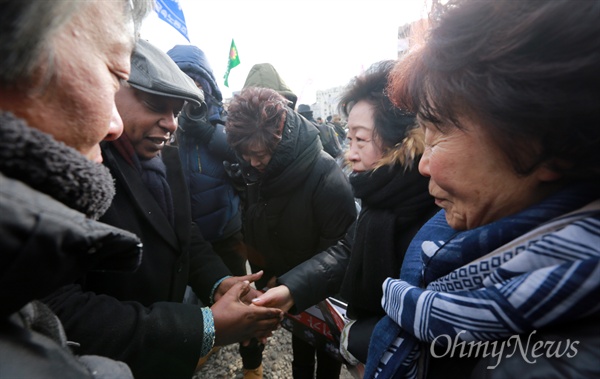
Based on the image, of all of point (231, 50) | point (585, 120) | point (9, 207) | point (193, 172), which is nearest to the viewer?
point (9, 207)

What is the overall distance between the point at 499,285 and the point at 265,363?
3.28 metres

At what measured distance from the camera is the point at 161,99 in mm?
1867

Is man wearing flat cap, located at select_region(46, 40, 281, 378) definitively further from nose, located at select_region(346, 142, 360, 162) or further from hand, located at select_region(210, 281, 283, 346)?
nose, located at select_region(346, 142, 360, 162)

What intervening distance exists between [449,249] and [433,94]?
520mm

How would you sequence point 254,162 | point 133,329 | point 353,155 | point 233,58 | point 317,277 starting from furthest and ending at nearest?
1. point 233,58
2. point 254,162
3. point 317,277
4. point 353,155
5. point 133,329

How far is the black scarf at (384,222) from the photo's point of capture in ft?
5.19

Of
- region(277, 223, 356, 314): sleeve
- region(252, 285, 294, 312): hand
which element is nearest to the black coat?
region(252, 285, 294, 312): hand

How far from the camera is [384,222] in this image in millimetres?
1624

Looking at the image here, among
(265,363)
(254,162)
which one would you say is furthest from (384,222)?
(265,363)

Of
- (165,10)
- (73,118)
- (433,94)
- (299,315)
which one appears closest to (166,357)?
(299,315)

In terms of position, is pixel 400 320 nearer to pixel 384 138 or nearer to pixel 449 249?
pixel 449 249

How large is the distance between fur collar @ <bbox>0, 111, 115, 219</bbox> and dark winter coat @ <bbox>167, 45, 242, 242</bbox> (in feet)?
8.62

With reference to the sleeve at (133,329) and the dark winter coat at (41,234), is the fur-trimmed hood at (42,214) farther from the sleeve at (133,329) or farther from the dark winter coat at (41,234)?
→ the sleeve at (133,329)

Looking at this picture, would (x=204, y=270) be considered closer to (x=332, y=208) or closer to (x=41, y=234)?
(x=332, y=208)
